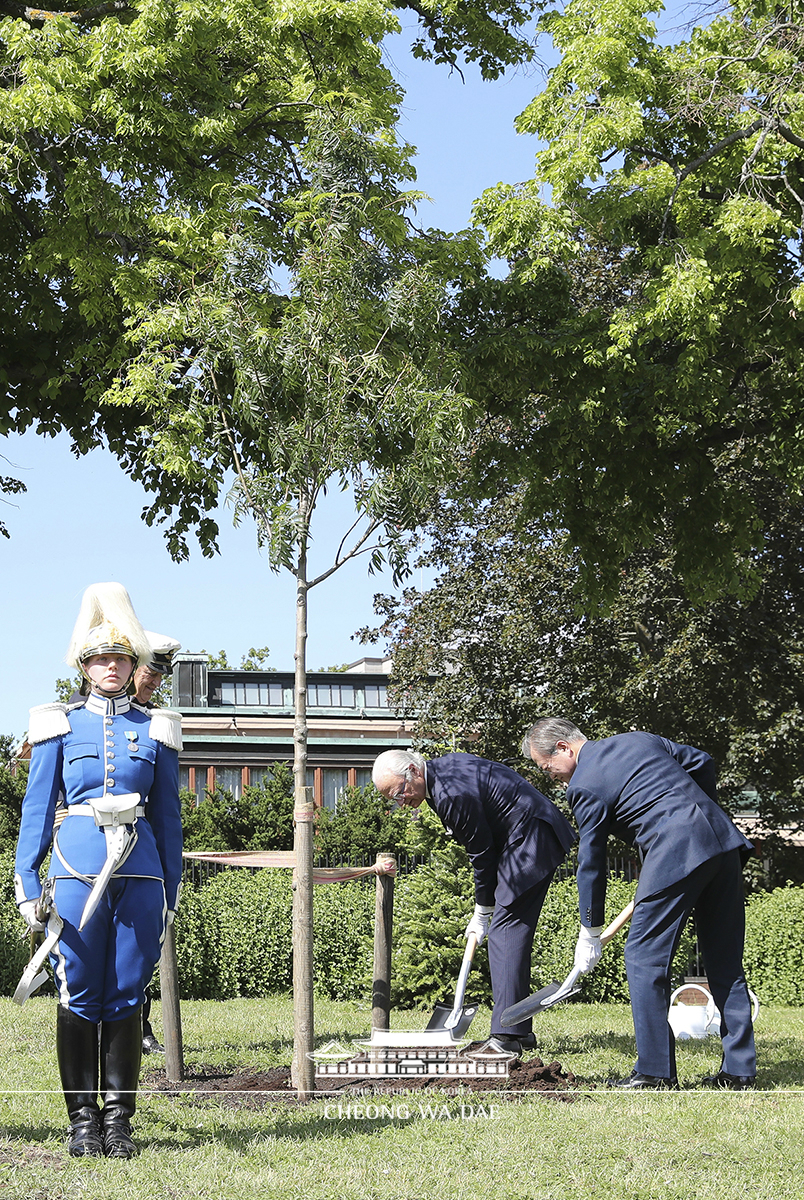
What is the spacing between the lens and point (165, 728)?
509 cm

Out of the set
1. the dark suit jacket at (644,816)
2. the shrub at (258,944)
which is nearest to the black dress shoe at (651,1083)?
the dark suit jacket at (644,816)

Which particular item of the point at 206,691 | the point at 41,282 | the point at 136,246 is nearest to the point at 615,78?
the point at 136,246

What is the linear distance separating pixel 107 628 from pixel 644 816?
280 cm

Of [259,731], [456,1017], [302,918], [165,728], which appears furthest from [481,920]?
[259,731]

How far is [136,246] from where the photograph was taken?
9.95 metres

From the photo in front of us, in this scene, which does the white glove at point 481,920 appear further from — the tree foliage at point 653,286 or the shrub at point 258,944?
the shrub at point 258,944

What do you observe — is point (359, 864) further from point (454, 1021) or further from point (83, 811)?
point (83, 811)

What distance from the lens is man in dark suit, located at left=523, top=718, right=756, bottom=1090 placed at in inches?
229

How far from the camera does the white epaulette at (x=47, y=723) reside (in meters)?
4.90

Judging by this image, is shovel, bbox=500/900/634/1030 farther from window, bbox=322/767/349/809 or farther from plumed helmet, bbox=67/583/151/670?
window, bbox=322/767/349/809

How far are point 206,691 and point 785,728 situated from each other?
30750mm

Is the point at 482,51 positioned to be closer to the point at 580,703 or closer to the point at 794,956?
the point at 794,956

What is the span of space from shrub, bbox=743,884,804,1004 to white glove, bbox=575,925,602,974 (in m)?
9.75

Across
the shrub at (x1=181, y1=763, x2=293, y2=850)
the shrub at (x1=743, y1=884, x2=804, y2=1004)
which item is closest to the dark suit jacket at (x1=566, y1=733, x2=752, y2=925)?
the shrub at (x1=743, y1=884, x2=804, y2=1004)
